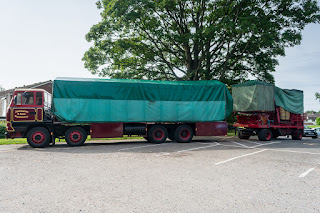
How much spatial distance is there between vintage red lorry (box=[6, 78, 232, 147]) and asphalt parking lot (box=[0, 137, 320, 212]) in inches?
151

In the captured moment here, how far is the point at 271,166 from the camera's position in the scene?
7.79 m

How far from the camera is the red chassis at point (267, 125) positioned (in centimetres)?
1619

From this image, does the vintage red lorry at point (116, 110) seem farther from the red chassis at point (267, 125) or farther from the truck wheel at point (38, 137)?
the red chassis at point (267, 125)

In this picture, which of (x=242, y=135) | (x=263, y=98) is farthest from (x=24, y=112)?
(x=263, y=98)

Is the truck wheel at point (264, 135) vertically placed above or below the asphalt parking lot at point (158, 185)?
above

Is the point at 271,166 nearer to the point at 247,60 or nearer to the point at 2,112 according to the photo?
the point at 247,60

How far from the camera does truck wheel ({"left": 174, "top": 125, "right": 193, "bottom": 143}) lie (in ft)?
47.8

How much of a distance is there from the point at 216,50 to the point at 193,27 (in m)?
3.00

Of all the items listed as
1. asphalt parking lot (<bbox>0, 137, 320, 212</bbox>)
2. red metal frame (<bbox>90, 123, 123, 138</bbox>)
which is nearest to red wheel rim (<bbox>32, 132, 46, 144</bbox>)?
red metal frame (<bbox>90, 123, 123, 138</bbox>)

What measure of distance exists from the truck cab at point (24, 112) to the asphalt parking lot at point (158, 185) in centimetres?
362

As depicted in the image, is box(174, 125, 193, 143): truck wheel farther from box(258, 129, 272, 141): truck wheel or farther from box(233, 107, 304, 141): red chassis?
box(258, 129, 272, 141): truck wheel

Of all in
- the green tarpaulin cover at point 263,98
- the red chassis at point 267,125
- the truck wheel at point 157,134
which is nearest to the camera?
the truck wheel at point 157,134

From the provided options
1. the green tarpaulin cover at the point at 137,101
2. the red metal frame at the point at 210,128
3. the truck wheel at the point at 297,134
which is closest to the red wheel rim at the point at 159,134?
the green tarpaulin cover at the point at 137,101

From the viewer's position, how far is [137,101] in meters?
13.9
